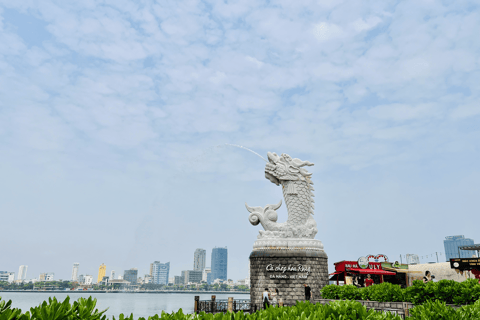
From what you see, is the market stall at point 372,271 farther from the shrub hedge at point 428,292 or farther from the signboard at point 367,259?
the shrub hedge at point 428,292

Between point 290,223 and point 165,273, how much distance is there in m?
177

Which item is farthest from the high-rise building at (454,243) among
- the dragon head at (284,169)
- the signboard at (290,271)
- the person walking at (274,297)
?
the person walking at (274,297)

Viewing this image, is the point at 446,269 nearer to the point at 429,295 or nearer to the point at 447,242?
the point at 429,295

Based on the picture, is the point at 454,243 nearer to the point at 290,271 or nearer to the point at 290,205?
the point at 290,205

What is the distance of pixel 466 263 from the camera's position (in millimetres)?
23125

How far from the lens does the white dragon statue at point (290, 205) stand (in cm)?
2425

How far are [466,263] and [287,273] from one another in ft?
39.6

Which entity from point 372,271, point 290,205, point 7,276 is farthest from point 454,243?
point 7,276

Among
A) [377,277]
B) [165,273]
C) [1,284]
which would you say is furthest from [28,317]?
[165,273]

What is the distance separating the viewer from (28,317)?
324cm

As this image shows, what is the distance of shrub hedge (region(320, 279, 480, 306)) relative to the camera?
43.1 ft

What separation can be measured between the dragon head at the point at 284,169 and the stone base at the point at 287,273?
5.19 meters

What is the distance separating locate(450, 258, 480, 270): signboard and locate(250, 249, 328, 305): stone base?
8963 mm

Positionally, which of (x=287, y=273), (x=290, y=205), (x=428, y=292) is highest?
(x=290, y=205)
